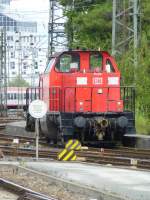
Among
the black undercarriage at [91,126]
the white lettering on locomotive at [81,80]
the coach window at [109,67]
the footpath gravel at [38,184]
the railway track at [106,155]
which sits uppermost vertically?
the coach window at [109,67]

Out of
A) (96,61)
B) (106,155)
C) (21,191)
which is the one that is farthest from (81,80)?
(21,191)

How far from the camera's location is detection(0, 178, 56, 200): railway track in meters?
9.66

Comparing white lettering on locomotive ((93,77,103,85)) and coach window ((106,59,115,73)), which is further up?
coach window ((106,59,115,73))

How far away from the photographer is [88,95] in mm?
20891

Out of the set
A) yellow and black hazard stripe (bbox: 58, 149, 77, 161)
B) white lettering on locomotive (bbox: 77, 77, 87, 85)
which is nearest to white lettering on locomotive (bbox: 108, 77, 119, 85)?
white lettering on locomotive (bbox: 77, 77, 87, 85)

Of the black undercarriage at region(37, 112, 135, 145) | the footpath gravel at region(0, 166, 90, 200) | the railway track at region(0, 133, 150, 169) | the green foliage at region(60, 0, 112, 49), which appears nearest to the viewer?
the footpath gravel at region(0, 166, 90, 200)

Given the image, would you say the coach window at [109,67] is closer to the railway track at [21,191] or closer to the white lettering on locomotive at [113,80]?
the white lettering on locomotive at [113,80]

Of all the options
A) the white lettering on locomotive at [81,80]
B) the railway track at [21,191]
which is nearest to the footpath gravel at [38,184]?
the railway track at [21,191]

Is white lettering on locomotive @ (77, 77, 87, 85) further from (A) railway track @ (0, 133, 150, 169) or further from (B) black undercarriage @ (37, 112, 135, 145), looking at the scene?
(A) railway track @ (0, 133, 150, 169)

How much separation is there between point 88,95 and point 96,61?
52.5 inches

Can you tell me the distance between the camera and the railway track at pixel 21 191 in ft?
31.7

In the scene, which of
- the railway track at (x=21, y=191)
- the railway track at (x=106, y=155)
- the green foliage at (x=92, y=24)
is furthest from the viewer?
the green foliage at (x=92, y=24)

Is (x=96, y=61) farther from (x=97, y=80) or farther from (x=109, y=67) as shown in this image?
(x=97, y=80)

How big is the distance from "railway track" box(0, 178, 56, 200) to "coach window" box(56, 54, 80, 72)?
9.14m
